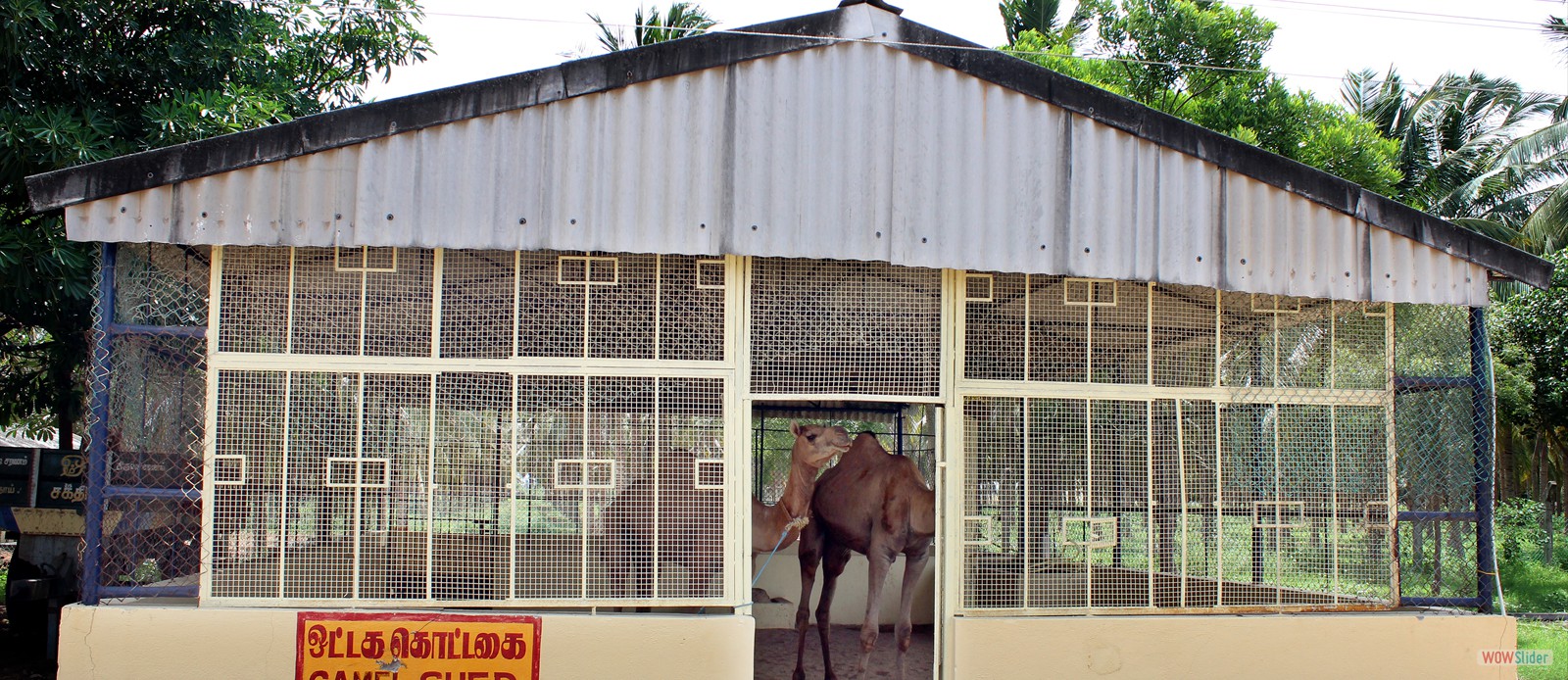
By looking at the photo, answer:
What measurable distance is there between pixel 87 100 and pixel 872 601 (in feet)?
24.8

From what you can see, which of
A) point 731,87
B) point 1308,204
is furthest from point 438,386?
point 1308,204

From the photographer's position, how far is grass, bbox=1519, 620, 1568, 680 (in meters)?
9.00

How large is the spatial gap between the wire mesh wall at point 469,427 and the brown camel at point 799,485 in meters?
1.50

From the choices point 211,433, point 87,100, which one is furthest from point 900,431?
point 87,100

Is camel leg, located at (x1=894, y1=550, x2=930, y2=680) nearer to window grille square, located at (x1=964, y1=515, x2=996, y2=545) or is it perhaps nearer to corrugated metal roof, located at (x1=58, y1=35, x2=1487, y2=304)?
window grille square, located at (x1=964, y1=515, x2=996, y2=545)

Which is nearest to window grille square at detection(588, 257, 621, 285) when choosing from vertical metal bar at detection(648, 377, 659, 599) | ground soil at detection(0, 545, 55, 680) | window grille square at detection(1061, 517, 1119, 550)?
vertical metal bar at detection(648, 377, 659, 599)

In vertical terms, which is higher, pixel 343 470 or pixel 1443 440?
pixel 1443 440

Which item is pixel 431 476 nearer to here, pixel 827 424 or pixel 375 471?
pixel 375 471

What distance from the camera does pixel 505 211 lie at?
20.4 ft

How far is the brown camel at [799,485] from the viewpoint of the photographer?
7898 mm

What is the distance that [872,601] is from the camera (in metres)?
7.67

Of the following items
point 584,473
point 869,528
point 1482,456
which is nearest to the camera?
point 584,473

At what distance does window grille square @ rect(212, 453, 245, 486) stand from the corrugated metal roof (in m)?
1.18

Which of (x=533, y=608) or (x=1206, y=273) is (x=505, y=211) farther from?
(x=1206, y=273)
